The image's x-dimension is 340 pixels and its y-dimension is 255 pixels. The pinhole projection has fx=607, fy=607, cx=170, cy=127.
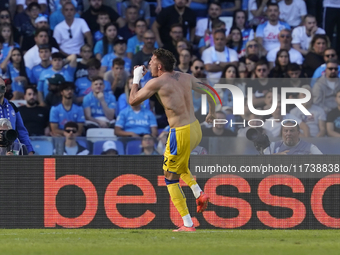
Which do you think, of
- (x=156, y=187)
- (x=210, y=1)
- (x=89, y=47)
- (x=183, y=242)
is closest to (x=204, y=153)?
(x=156, y=187)

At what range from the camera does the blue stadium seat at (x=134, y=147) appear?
9656 millimetres

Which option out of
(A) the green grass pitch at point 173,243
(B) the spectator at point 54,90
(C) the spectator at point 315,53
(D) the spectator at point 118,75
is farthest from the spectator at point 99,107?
(A) the green grass pitch at point 173,243

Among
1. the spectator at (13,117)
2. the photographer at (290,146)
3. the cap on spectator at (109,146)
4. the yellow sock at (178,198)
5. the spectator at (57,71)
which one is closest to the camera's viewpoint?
the yellow sock at (178,198)

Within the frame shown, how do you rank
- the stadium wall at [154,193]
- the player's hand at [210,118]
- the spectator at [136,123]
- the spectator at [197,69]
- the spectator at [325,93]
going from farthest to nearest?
the spectator at [197,69]
the spectator at [136,123]
the spectator at [325,93]
the stadium wall at [154,193]
the player's hand at [210,118]

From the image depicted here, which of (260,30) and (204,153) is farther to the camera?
(260,30)

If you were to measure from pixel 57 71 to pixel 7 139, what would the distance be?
479cm

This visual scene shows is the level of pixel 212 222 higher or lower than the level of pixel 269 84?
lower

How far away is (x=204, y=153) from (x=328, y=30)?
266 inches

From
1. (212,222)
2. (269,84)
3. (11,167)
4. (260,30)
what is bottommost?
(212,222)

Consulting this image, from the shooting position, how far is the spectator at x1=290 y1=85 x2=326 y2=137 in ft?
26.5

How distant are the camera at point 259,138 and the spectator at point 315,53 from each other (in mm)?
4665

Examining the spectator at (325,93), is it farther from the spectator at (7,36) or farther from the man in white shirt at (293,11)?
the spectator at (7,36)

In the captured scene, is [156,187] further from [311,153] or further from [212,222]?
[311,153]

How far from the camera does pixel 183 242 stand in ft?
18.8
